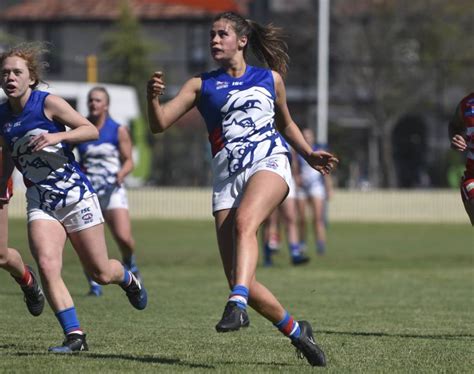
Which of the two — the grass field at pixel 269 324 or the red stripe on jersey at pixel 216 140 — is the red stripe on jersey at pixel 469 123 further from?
the red stripe on jersey at pixel 216 140

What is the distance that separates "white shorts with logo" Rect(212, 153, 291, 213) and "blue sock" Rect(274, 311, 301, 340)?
0.76m

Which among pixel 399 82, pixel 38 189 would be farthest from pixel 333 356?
pixel 399 82

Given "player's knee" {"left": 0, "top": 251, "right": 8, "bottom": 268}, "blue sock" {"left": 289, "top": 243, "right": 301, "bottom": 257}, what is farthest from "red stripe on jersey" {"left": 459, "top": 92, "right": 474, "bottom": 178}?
"blue sock" {"left": 289, "top": 243, "right": 301, "bottom": 257}

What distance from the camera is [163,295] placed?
1335 centimetres

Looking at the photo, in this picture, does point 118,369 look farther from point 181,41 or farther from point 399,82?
point 181,41

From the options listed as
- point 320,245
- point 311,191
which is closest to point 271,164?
point 311,191

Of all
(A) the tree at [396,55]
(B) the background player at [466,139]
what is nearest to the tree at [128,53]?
(A) the tree at [396,55]

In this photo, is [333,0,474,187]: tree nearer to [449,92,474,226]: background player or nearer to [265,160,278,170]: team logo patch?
[449,92,474,226]: background player

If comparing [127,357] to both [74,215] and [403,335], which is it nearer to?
[74,215]

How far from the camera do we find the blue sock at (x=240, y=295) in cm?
682

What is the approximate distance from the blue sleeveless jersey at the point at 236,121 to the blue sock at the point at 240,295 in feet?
2.85

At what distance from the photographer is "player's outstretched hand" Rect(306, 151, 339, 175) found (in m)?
7.82

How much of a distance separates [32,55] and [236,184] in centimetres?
167

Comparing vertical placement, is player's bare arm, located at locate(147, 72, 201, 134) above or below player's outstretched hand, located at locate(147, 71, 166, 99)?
below
